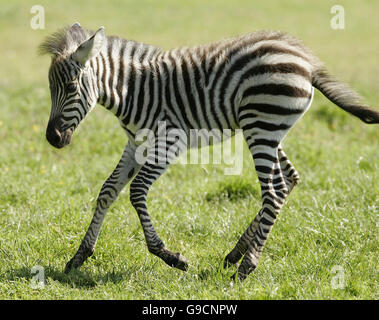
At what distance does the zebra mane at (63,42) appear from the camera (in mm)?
5770

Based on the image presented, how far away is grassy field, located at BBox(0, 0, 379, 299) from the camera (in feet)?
17.3

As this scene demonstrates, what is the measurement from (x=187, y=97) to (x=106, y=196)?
4.63 ft

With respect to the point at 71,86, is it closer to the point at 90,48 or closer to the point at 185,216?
the point at 90,48

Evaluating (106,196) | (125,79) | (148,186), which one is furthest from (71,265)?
(125,79)

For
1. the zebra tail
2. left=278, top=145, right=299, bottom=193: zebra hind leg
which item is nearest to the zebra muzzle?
left=278, top=145, right=299, bottom=193: zebra hind leg

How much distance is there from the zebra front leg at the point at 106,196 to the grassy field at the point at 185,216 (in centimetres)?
16

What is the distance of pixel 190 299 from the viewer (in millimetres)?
4949

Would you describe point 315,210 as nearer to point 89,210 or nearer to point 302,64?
point 302,64

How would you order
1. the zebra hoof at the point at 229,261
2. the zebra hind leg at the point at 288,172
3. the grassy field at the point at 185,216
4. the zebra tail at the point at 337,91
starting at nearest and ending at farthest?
1. the grassy field at the point at 185,216
2. the zebra tail at the point at 337,91
3. the zebra hoof at the point at 229,261
4. the zebra hind leg at the point at 288,172

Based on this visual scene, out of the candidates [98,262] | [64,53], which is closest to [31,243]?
[98,262]

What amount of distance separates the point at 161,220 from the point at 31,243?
5.25ft

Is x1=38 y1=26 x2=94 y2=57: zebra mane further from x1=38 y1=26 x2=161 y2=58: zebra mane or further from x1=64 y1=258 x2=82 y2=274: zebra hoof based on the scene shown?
x1=64 y1=258 x2=82 y2=274: zebra hoof

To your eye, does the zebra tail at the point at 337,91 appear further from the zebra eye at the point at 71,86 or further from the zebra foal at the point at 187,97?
the zebra eye at the point at 71,86

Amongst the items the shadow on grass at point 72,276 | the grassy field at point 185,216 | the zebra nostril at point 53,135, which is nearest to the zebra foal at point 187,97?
the zebra nostril at point 53,135
